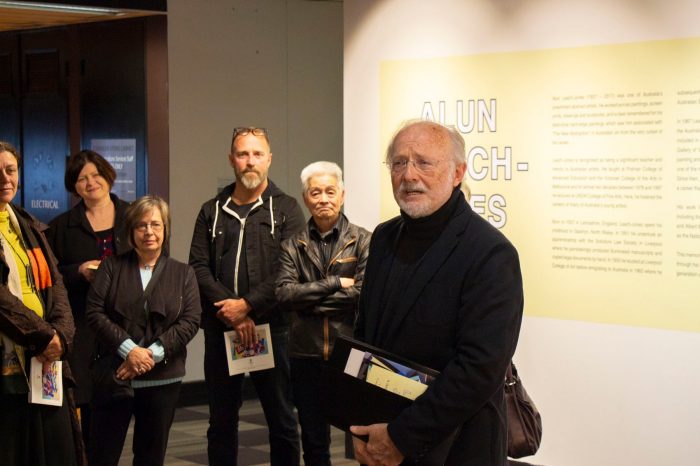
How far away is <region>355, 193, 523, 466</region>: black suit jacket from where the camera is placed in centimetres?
270

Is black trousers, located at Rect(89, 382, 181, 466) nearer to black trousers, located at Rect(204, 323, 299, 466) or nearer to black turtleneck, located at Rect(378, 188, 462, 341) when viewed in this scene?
black trousers, located at Rect(204, 323, 299, 466)

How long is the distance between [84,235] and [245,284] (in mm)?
950

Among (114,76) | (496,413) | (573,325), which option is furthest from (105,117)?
(496,413)

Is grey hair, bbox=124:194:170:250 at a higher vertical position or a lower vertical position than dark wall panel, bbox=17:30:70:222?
lower

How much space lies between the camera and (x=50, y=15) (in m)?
7.28

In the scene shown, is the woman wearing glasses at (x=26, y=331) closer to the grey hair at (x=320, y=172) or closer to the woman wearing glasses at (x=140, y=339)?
the woman wearing glasses at (x=140, y=339)

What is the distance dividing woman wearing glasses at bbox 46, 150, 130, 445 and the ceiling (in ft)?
6.43

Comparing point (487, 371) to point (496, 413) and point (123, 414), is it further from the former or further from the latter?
point (123, 414)

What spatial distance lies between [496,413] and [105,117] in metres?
5.36

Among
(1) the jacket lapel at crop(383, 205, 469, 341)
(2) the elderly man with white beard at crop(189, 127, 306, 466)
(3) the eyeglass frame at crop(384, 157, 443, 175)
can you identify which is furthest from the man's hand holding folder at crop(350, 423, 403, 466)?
(2) the elderly man with white beard at crop(189, 127, 306, 466)

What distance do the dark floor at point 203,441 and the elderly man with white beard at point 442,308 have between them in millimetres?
3288

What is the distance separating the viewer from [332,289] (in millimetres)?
4754

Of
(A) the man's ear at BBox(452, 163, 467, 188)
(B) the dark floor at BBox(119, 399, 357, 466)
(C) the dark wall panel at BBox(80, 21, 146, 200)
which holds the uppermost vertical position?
(C) the dark wall panel at BBox(80, 21, 146, 200)

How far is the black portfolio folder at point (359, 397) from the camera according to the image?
2.78 m
